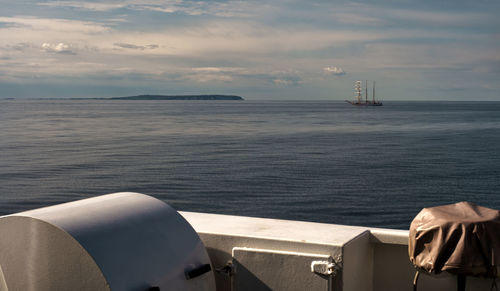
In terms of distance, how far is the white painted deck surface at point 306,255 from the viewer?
413 centimetres

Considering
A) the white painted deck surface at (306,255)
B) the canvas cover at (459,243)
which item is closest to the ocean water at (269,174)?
the white painted deck surface at (306,255)

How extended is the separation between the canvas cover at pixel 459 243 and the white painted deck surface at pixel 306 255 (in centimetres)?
18

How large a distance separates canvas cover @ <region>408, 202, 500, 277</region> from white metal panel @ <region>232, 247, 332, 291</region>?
0.67 m

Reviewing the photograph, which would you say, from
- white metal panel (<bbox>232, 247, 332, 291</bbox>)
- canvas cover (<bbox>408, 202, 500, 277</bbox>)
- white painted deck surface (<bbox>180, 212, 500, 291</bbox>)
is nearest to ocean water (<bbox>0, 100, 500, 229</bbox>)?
white painted deck surface (<bbox>180, 212, 500, 291</bbox>)

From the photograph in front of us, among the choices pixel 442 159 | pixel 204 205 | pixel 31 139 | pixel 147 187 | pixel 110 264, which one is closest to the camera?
pixel 110 264

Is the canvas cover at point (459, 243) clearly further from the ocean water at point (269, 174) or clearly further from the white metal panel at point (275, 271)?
the ocean water at point (269, 174)

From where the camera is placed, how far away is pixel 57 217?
3.42 meters

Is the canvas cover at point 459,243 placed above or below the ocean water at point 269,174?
above

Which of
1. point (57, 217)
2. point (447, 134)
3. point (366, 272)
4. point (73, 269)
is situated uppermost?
point (57, 217)

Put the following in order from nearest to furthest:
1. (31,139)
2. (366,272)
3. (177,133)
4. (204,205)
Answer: (366,272) < (204,205) < (31,139) < (177,133)

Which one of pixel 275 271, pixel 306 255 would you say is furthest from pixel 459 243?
pixel 275 271

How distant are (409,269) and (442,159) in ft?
176

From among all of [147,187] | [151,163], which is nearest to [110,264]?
[147,187]

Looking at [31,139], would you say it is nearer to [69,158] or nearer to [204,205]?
[69,158]
